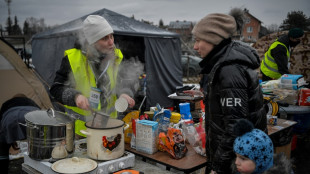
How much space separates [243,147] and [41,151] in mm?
1185

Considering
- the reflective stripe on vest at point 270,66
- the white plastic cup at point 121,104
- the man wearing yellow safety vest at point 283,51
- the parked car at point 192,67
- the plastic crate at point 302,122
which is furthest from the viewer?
the parked car at point 192,67

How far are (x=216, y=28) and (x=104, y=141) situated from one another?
0.97 meters

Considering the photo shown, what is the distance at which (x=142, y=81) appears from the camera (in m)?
7.80

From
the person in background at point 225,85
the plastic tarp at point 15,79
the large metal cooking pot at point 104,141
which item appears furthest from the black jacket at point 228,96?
the plastic tarp at point 15,79

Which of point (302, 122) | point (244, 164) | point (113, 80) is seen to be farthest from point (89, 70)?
point (302, 122)

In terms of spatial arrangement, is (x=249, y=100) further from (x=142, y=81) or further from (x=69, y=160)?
(x=142, y=81)

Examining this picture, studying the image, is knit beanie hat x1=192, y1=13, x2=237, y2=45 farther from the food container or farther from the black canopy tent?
the black canopy tent

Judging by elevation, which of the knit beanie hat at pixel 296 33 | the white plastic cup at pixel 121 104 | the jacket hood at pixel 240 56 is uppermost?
the knit beanie hat at pixel 296 33

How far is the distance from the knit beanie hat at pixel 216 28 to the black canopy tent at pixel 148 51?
4.86 metres

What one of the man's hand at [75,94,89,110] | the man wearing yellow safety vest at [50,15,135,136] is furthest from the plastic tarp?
the man's hand at [75,94,89,110]

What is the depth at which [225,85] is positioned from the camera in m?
1.37

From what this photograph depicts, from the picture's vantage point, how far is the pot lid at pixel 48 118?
1.51 m

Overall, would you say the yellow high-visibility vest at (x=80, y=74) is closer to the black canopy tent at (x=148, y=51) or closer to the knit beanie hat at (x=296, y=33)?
the knit beanie hat at (x=296, y=33)

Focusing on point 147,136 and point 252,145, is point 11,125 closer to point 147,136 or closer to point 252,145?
point 147,136
